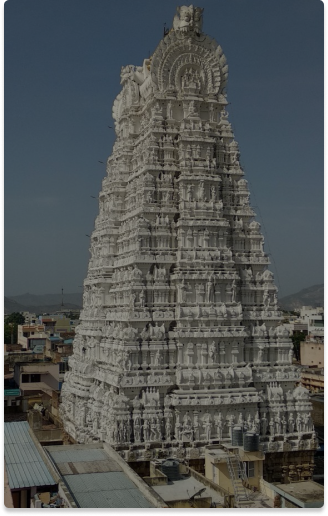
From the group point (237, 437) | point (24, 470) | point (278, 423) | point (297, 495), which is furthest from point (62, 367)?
point (297, 495)

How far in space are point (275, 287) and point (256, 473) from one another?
10.6 metres

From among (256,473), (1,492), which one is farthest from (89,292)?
(1,492)

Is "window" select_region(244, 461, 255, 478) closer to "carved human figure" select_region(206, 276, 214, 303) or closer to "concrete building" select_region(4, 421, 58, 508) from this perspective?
"concrete building" select_region(4, 421, 58, 508)

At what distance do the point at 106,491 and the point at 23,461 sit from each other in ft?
13.2

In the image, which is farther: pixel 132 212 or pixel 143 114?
pixel 143 114

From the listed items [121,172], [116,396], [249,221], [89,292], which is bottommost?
[116,396]

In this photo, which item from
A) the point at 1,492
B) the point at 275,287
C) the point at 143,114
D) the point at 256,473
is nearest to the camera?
the point at 1,492

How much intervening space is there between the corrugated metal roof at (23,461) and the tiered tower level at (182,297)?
382 cm

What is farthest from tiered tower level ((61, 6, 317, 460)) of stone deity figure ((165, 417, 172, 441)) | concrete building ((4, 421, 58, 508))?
concrete building ((4, 421, 58, 508))

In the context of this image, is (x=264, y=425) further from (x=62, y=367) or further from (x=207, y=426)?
(x=62, y=367)

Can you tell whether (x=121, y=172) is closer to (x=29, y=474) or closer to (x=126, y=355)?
(x=126, y=355)

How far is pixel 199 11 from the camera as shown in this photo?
35625mm

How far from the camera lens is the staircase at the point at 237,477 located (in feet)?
81.5

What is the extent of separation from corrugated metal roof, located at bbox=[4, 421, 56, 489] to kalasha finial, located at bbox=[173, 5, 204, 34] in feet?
Result: 70.3
